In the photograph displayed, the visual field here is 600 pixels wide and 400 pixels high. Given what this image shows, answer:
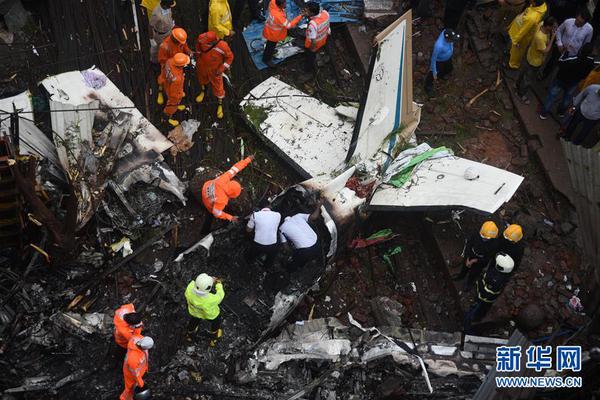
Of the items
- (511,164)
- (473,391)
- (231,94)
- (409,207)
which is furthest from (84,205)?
(511,164)

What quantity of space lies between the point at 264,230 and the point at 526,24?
6.31 metres

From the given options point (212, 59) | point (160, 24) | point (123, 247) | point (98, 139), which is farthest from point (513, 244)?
point (160, 24)

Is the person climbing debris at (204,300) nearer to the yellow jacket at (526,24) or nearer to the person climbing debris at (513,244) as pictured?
the person climbing debris at (513,244)

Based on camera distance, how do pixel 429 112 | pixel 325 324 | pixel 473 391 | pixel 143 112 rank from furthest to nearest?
pixel 429 112
pixel 143 112
pixel 325 324
pixel 473 391

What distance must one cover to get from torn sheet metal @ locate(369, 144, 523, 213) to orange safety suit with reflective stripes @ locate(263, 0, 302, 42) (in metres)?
3.14

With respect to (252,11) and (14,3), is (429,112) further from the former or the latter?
(14,3)

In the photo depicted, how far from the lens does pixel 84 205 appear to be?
32.2 ft

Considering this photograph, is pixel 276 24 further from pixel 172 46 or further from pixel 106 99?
pixel 106 99

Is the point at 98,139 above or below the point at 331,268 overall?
above

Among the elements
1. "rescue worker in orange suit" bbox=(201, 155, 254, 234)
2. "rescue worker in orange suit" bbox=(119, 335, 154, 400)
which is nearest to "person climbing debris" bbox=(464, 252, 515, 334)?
"rescue worker in orange suit" bbox=(201, 155, 254, 234)

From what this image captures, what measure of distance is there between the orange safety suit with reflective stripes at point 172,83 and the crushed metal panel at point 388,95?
2.98 meters

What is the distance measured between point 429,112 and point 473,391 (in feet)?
17.7

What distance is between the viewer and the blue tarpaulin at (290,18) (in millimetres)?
12672

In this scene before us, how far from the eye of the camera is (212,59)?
11.0m
